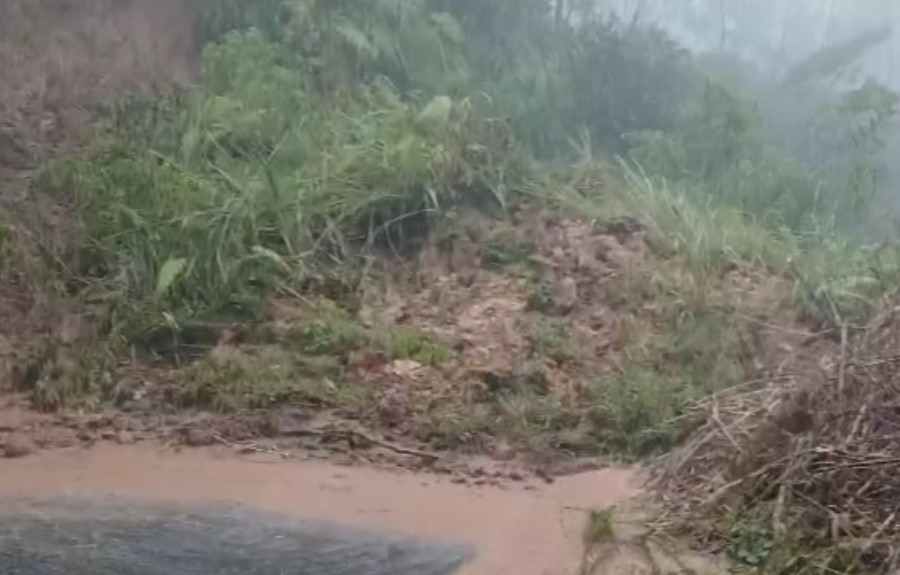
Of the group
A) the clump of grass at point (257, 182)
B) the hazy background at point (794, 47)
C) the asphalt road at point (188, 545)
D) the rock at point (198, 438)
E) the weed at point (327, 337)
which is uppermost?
the hazy background at point (794, 47)

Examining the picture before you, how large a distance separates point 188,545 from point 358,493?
967 mm

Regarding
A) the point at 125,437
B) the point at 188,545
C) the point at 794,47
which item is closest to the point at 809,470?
the point at 188,545

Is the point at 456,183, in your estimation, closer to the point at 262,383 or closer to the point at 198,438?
the point at 262,383

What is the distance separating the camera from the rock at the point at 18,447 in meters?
5.40

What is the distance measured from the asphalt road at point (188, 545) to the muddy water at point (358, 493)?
14 centimetres

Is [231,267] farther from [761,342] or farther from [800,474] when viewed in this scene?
[800,474]

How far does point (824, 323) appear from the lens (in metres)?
6.45

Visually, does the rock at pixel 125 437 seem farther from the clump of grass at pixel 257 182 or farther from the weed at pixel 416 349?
the weed at pixel 416 349

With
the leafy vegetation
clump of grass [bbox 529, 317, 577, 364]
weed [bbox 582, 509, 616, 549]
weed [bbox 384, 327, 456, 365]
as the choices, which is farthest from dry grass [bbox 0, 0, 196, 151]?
weed [bbox 582, 509, 616, 549]

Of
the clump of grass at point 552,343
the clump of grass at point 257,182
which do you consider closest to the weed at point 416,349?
the clump of grass at point 552,343

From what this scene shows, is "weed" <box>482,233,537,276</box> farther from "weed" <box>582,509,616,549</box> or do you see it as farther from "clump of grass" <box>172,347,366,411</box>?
"weed" <box>582,509,616,549</box>

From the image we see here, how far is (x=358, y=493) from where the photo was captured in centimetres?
515

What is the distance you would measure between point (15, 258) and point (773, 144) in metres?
5.34

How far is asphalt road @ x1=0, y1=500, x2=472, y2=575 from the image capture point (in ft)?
13.5
